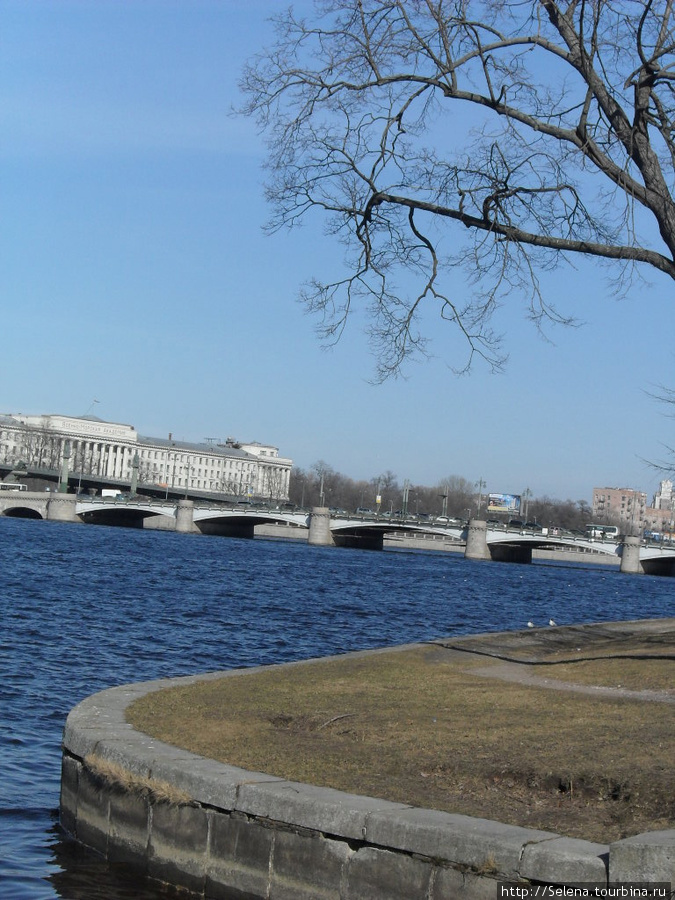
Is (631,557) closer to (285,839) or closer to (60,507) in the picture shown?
(60,507)

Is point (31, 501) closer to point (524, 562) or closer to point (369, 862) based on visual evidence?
point (524, 562)

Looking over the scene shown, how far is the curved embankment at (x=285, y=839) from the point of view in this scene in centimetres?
660

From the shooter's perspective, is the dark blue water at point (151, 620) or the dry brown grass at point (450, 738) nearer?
the dry brown grass at point (450, 738)

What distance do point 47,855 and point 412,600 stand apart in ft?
123

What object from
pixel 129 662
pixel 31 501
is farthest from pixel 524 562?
pixel 129 662

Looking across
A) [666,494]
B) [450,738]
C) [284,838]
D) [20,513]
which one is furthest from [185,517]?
[284,838]

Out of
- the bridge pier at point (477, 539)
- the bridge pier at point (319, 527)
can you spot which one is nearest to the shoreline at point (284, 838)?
the bridge pier at point (477, 539)

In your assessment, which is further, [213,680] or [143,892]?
[213,680]

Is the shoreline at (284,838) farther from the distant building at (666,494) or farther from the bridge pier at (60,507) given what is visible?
the bridge pier at (60,507)

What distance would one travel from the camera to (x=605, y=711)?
1089cm

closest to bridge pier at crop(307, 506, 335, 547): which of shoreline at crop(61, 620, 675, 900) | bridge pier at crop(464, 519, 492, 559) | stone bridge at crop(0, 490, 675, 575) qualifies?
stone bridge at crop(0, 490, 675, 575)

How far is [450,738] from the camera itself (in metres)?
9.70

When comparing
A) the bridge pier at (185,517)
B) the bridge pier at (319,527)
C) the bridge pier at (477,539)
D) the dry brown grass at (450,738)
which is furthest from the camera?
the bridge pier at (185,517)

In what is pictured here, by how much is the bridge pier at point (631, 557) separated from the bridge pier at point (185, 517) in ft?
140
